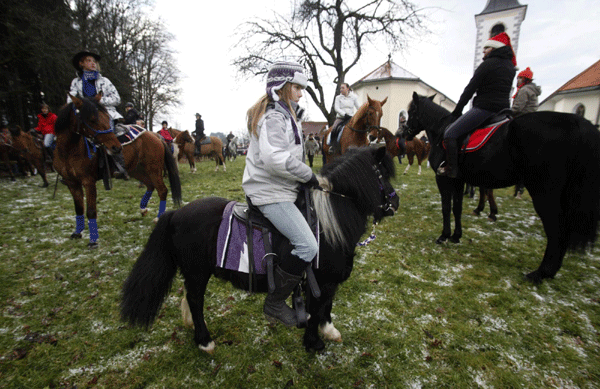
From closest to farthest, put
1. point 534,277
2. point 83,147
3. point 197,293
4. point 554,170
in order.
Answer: point 197,293 → point 554,170 → point 534,277 → point 83,147

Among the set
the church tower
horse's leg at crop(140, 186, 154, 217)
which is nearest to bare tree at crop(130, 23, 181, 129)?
horse's leg at crop(140, 186, 154, 217)

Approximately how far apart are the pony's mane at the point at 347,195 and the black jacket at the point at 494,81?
10.4 feet

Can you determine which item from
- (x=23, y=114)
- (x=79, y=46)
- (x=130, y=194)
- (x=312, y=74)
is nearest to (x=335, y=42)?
(x=312, y=74)

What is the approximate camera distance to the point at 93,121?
421 centimetres

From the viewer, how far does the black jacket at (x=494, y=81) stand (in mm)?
3830

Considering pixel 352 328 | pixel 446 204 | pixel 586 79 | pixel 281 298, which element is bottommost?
pixel 352 328

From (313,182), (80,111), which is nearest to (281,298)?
(313,182)

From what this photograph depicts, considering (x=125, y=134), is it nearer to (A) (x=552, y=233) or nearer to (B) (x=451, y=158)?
(B) (x=451, y=158)

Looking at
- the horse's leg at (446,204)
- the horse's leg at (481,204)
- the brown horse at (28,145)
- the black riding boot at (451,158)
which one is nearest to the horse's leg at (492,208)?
the horse's leg at (481,204)

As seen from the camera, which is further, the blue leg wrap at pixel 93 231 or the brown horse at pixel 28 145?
the brown horse at pixel 28 145

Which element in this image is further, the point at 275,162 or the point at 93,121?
the point at 93,121

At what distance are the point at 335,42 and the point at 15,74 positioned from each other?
64.2ft

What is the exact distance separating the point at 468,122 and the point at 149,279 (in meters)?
5.04

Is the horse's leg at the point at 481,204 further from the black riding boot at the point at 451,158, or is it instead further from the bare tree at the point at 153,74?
the bare tree at the point at 153,74
